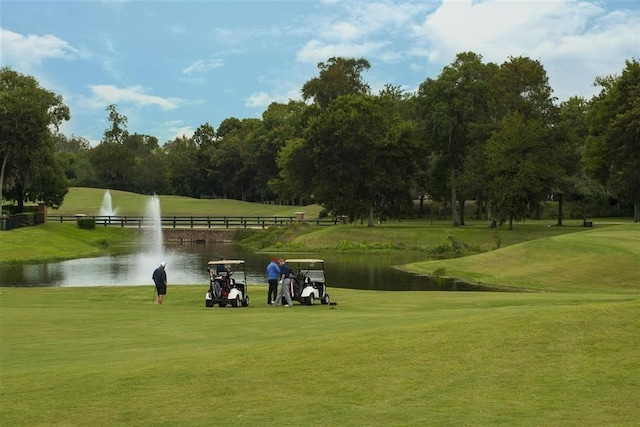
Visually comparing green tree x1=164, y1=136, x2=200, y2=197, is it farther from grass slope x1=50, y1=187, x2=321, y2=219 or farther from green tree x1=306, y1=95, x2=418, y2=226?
green tree x1=306, y1=95, x2=418, y2=226

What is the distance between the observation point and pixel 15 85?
85.5 meters

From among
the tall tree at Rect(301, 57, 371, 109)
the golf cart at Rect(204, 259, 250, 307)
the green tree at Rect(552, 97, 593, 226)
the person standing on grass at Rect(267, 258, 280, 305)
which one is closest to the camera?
the golf cart at Rect(204, 259, 250, 307)

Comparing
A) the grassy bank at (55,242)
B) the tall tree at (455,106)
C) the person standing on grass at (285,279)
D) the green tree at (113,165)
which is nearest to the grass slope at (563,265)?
the person standing on grass at (285,279)

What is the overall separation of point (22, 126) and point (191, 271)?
106 feet

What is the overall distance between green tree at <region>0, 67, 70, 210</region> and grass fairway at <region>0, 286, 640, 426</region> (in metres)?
59.2

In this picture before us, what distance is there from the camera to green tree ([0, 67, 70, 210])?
250 feet

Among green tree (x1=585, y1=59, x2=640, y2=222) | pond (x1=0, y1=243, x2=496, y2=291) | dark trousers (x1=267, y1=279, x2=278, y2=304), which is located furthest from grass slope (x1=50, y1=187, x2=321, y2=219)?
dark trousers (x1=267, y1=279, x2=278, y2=304)

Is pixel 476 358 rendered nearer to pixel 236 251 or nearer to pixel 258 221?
pixel 236 251

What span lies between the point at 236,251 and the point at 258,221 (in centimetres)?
2254

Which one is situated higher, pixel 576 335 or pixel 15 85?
pixel 15 85

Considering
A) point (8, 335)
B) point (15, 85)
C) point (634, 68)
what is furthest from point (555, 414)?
point (15, 85)

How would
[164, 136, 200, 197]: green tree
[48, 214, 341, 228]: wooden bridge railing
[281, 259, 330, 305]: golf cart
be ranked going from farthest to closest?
[164, 136, 200, 197]: green tree, [48, 214, 341, 228]: wooden bridge railing, [281, 259, 330, 305]: golf cart

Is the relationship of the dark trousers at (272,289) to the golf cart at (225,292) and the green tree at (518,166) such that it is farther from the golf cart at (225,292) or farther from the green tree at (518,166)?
the green tree at (518,166)

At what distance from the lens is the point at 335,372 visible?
45.8 ft
